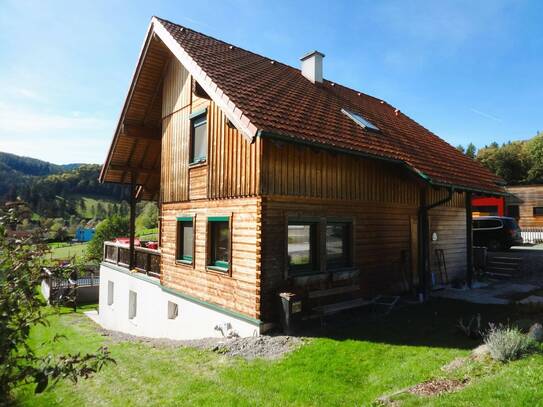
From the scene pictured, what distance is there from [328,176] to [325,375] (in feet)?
16.3

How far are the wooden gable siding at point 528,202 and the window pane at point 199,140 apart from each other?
3181 centimetres

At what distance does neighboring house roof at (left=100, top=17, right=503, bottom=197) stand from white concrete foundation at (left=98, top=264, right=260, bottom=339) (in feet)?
15.2

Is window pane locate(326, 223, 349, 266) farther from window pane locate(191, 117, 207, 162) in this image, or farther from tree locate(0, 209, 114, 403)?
tree locate(0, 209, 114, 403)

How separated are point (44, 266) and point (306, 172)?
6441mm

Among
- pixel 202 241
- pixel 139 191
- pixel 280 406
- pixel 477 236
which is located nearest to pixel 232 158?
pixel 202 241

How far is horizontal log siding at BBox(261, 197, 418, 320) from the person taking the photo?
8.41m

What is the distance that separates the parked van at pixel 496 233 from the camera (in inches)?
764

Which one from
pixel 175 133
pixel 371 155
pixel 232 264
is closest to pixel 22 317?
pixel 232 264

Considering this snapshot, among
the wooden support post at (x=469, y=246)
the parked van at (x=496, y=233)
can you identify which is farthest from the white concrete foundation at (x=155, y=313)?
the parked van at (x=496, y=233)

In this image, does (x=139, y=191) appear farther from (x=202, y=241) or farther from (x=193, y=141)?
(x=202, y=241)

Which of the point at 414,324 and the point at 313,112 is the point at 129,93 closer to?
the point at 313,112

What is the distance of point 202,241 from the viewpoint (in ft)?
34.7

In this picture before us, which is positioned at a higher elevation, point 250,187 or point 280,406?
point 250,187

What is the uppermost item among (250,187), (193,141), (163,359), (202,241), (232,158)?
(193,141)
